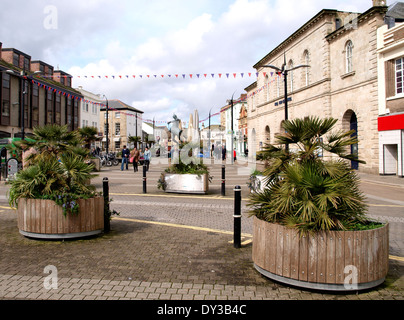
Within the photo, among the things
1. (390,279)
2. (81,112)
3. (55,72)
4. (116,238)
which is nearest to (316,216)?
(390,279)

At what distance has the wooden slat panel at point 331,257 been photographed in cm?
376

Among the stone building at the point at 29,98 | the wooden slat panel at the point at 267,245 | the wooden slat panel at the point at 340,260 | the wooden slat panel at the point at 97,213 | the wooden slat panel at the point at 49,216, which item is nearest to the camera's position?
the wooden slat panel at the point at 340,260

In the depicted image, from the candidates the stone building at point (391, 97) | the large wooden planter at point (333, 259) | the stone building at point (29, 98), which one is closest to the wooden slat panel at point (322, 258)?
the large wooden planter at point (333, 259)

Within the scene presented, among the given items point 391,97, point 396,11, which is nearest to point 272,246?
point 391,97

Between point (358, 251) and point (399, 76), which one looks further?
point (399, 76)

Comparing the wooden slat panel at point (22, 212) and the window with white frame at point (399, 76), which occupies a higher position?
the window with white frame at point (399, 76)

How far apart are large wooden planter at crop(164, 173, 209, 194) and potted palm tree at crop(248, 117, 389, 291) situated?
25.0ft

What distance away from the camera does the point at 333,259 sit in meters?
3.76

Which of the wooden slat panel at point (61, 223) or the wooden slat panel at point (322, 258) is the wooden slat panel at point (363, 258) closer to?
the wooden slat panel at point (322, 258)

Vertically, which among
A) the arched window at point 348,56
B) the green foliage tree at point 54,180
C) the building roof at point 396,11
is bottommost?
the green foliage tree at point 54,180

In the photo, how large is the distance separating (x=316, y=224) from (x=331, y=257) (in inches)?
15.5

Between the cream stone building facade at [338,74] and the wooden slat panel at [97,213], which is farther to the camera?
the cream stone building facade at [338,74]

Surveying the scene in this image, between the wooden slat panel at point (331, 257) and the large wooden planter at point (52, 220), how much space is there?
4091mm

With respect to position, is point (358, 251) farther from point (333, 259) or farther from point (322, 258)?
point (322, 258)
